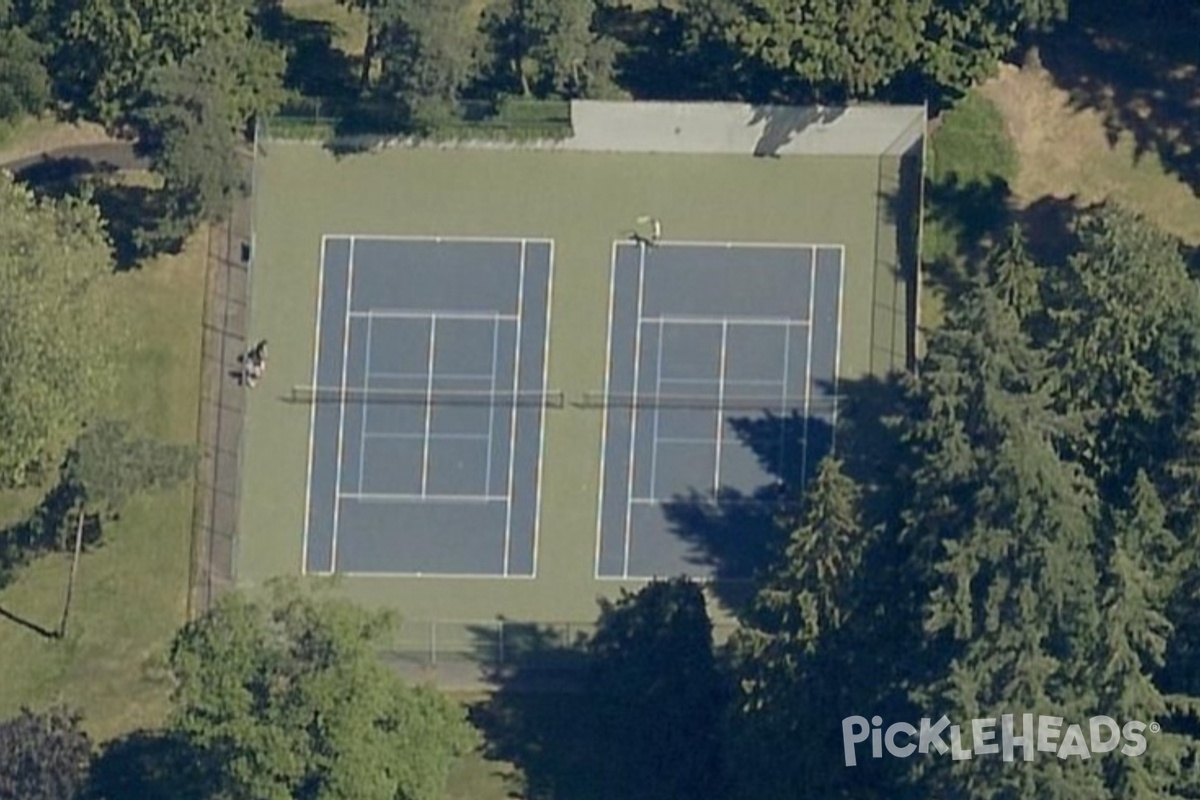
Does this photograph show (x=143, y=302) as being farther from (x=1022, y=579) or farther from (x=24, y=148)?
(x=1022, y=579)

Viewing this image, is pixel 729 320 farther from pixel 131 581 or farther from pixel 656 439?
pixel 131 581

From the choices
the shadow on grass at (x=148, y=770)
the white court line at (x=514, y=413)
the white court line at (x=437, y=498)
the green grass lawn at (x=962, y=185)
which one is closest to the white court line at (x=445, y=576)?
the white court line at (x=514, y=413)

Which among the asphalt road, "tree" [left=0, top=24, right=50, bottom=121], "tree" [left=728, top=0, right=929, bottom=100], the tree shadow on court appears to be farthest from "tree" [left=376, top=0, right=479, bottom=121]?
the tree shadow on court

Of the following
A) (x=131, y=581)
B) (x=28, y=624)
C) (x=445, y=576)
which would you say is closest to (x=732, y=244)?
(x=445, y=576)

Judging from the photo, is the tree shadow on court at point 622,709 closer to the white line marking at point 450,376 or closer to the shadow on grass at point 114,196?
the white line marking at point 450,376

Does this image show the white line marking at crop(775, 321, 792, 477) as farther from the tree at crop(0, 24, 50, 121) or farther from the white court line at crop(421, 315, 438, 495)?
the tree at crop(0, 24, 50, 121)

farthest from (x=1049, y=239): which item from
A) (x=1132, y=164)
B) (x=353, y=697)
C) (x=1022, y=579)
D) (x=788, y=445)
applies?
(x=353, y=697)
